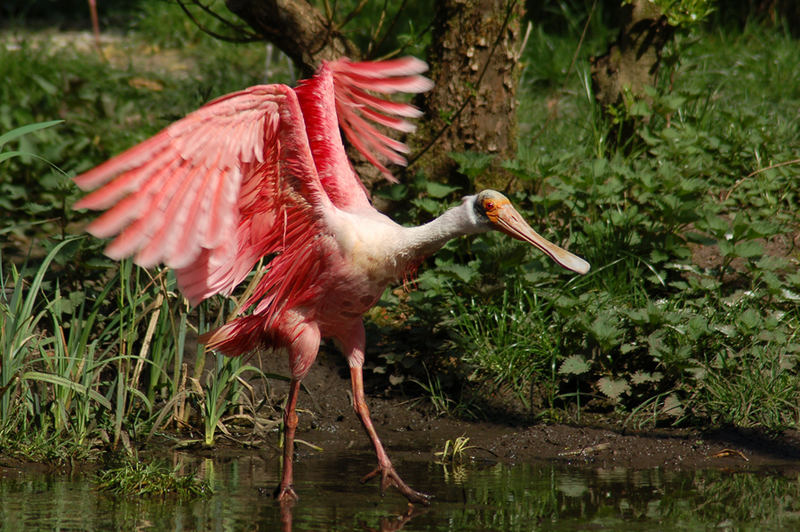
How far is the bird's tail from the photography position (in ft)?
16.1

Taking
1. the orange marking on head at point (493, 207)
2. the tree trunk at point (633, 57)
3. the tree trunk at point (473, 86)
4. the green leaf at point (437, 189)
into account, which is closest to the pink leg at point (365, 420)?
the orange marking on head at point (493, 207)

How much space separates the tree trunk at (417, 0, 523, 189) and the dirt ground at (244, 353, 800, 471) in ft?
5.60

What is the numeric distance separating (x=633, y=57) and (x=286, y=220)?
132 inches

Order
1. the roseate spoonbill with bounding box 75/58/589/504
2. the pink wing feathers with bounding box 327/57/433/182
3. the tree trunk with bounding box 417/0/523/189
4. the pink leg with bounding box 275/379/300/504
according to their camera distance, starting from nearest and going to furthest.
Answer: the roseate spoonbill with bounding box 75/58/589/504
the pink leg with bounding box 275/379/300/504
the pink wing feathers with bounding box 327/57/433/182
the tree trunk with bounding box 417/0/523/189

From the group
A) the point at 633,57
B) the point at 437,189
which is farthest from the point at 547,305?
the point at 633,57

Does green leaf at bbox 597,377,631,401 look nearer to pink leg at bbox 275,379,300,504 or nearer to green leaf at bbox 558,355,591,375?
green leaf at bbox 558,355,591,375

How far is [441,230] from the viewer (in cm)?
466

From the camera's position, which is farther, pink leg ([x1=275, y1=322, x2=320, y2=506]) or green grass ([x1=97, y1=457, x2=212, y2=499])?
pink leg ([x1=275, y1=322, x2=320, y2=506])

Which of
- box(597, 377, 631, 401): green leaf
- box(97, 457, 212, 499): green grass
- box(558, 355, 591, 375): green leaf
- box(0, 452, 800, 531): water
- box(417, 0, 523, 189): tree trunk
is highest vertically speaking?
box(417, 0, 523, 189): tree trunk

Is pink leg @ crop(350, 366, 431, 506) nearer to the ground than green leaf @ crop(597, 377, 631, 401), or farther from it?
Answer: nearer to the ground

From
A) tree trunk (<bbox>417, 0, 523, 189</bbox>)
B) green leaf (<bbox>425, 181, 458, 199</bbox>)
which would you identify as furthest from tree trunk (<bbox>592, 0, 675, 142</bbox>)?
green leaf (<bbox>425, 181, 458, 199</bbox>)

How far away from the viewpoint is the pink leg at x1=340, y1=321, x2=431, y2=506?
4395mm

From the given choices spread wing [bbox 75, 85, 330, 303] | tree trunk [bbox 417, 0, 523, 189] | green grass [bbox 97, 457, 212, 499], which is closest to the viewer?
spread wing [bbox 75, 85, 330, 303]

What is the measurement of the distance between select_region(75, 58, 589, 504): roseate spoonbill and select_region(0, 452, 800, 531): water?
197 mm
